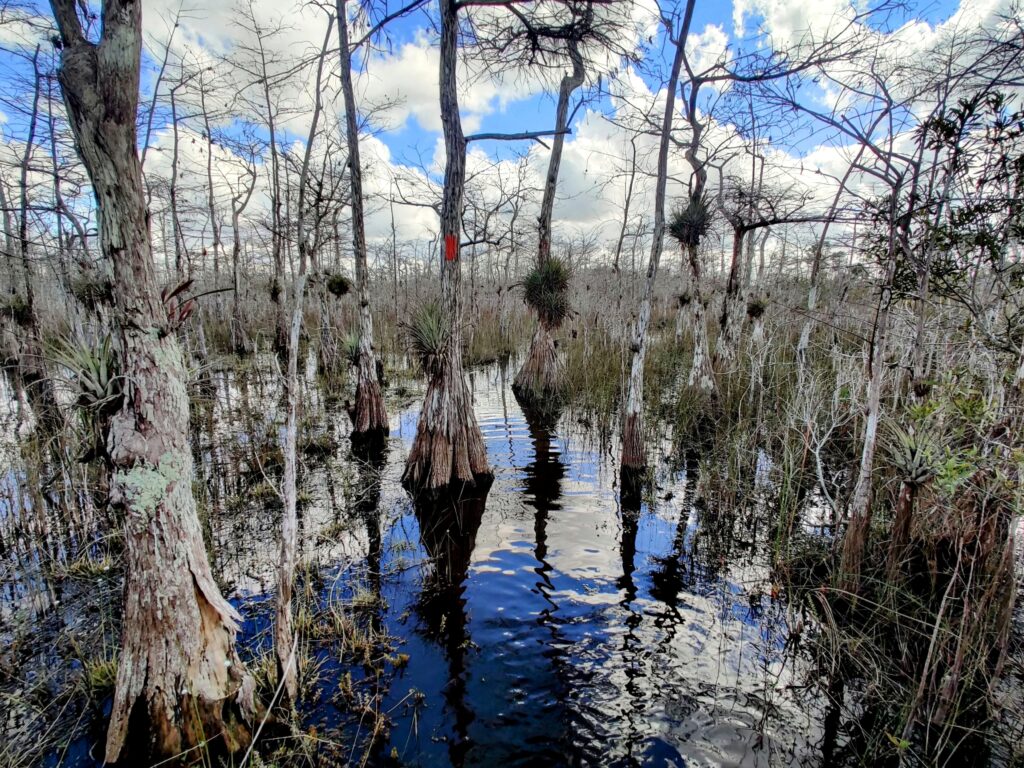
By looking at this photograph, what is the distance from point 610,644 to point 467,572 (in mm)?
1497

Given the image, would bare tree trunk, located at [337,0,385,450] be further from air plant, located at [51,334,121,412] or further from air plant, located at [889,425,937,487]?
air plant, located at [889,425,937,487]

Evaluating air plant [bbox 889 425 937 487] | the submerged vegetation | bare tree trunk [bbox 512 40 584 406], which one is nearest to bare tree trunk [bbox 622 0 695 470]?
the submerged vegetation

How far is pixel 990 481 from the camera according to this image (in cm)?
277

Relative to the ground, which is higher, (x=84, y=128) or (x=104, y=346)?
(x=84, y=128)

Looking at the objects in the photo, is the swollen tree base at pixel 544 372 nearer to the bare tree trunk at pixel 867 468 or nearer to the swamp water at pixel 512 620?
the swamp water at pixel 512 620

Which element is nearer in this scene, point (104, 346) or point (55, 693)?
point (104, 346)

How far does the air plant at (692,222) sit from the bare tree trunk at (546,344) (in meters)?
2.88

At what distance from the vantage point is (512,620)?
3689 millimetres

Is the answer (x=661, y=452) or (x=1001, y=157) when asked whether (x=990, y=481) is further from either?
(x=661, y=452)

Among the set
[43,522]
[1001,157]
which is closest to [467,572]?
[43,522]

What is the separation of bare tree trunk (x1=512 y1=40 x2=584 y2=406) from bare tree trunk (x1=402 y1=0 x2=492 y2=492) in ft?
15.4

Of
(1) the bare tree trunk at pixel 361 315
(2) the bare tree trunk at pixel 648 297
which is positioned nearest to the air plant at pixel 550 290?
(1) the bare tree trunk at pixel 361 315

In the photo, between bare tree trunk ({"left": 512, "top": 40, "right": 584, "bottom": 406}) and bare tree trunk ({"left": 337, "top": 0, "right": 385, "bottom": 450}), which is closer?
bare tree trunk ({"left": 337, "top": 0, "right": 385, "bottom": 450})

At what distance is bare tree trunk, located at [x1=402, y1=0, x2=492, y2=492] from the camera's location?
5.39 m
